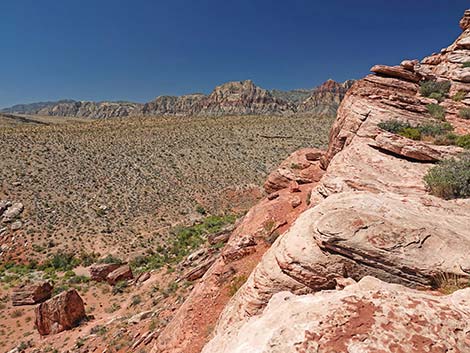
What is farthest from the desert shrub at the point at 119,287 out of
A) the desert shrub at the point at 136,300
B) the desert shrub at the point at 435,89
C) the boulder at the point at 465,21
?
the boulder at the point at 465,21

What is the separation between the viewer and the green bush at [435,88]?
14977 mm

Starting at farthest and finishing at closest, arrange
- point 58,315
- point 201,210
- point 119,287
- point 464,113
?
point 201,210
point 119,287
point 58,315
point 464,113

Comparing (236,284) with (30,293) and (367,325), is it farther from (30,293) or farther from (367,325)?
(30,293)

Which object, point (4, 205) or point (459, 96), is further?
point (4, 205)

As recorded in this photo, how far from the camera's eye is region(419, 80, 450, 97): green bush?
15.0 m

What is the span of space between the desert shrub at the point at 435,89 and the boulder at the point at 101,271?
21.5 meters

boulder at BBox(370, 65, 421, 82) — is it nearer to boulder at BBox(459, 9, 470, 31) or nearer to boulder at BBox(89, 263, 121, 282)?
boulder at BBox(459, 9, 470, 31)

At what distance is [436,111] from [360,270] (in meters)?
10.7

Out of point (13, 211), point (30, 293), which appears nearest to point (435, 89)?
point (30, 293)

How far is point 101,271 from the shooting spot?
2030 cm

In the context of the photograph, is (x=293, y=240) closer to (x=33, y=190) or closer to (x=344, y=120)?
(x=344, y=120)

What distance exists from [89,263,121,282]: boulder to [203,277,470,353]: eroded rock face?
60.4 feet

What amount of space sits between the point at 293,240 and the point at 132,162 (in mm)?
35693

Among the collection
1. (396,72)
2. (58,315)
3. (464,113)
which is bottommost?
(58,315)
